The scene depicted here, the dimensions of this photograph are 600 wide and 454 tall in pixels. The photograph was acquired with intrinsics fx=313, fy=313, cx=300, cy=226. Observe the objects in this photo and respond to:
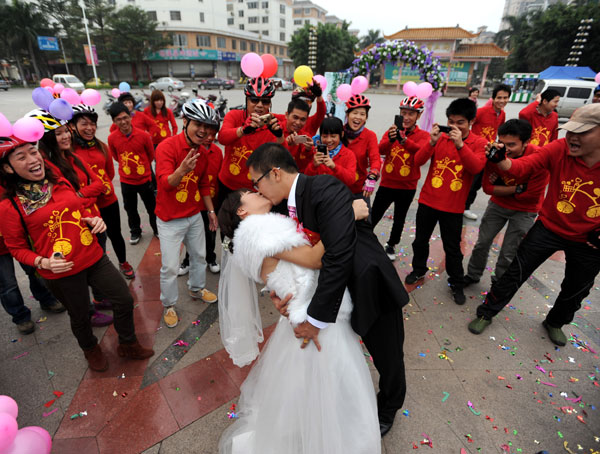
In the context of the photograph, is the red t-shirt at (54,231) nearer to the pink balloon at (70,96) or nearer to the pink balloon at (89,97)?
the pink balloon at (70,96)

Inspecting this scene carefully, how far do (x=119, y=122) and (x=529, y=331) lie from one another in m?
5.37

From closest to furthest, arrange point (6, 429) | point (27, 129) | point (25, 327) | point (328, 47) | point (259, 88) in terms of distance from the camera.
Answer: point (6, 429) → point (27, 129) → point (25, 327) → point (259, 88) → point (328, 47)

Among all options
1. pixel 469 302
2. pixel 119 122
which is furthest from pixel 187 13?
pixel 469 302

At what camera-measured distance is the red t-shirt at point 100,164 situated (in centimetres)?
347

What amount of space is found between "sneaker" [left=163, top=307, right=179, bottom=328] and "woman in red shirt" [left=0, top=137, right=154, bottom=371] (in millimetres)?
616

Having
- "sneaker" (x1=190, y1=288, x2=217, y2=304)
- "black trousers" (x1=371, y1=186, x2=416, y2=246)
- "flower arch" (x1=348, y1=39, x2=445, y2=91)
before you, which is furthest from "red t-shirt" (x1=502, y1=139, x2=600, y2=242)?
"flower arch" (x1=348, y1=39, x2=445, y2=91)

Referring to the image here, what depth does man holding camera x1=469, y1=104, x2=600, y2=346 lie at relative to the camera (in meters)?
2.48

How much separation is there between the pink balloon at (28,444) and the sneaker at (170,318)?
5.23ft

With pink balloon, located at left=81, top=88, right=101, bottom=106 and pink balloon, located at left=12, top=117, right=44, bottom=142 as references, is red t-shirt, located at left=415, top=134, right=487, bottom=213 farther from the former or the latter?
pink balloon, located at left=81, top=88, right=101, bottom=106

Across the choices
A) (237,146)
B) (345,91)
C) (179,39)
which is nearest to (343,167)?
(237,146)

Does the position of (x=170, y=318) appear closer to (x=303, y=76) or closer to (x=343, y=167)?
(x=343, y=167)

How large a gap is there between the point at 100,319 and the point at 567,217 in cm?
452

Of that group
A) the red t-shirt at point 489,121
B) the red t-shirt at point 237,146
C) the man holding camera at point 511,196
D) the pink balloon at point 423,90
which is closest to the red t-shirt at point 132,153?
the red t-shirt at point 237,146

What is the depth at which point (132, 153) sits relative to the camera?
13.7ft
